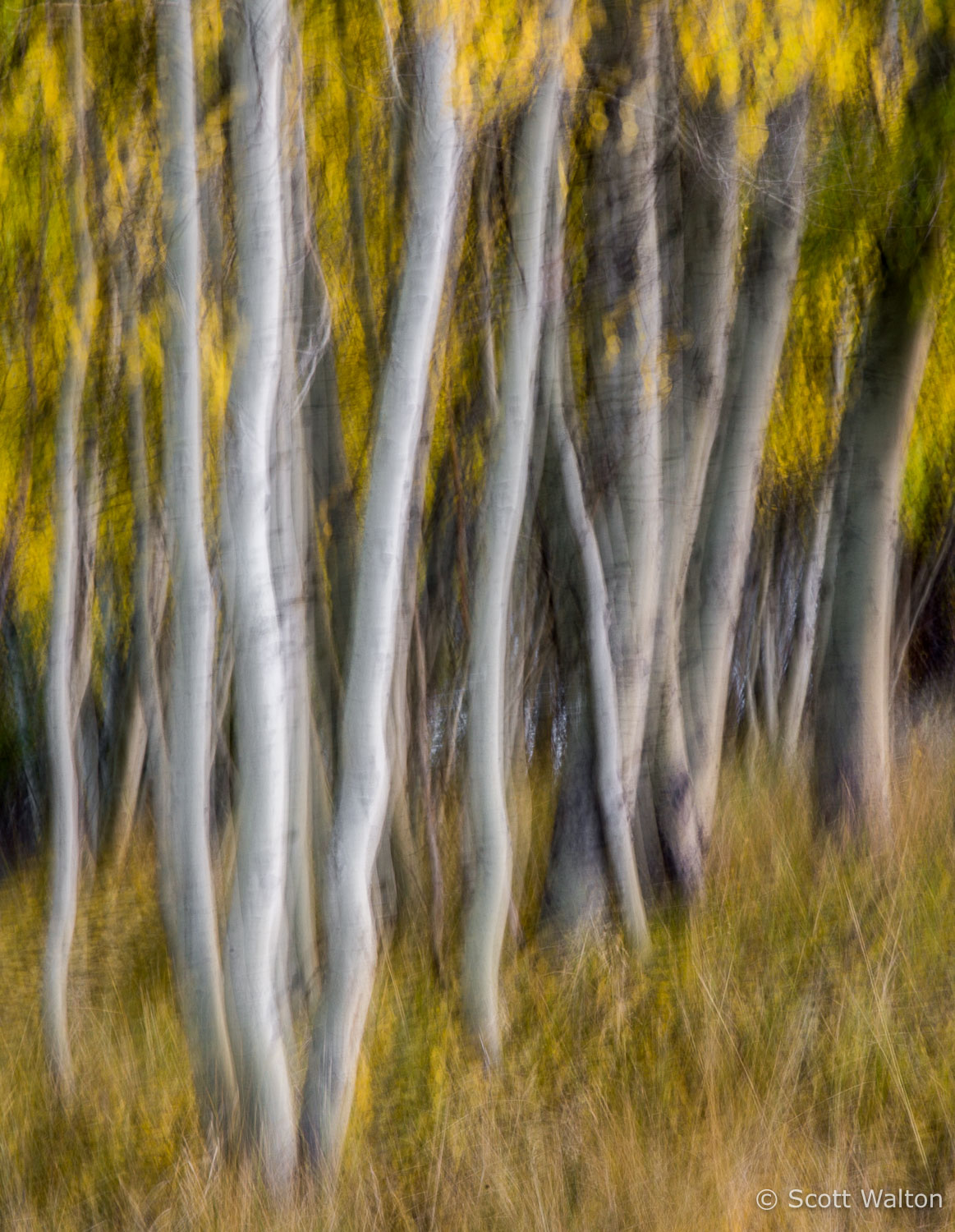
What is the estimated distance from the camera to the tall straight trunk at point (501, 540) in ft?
12.5

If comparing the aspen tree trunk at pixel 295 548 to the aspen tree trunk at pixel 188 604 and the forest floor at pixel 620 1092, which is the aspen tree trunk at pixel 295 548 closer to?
the aspen tree trunk at pixel 188 604

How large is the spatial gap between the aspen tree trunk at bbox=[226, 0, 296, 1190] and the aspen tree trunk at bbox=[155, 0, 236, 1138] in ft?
0.36

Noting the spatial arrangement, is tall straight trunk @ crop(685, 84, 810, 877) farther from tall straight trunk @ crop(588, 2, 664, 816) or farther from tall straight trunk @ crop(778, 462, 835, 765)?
tall straight trunk @ crop(778, 462, 835, 765)

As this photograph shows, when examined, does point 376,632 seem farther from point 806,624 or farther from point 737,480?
point 806,624

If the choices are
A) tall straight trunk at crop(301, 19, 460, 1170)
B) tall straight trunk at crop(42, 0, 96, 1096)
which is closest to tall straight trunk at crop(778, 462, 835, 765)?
tall straight trunk at crop(42, 0, 96, 1096)

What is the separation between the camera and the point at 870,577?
18.1 feet

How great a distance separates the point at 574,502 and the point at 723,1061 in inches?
97.1

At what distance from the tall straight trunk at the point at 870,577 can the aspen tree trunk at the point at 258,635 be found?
139 inches

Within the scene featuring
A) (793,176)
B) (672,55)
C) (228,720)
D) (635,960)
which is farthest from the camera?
(228,720)

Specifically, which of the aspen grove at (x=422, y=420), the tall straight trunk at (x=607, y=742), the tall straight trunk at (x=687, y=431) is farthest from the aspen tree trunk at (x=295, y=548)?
the tall straight trunk at (x=687, y=431)

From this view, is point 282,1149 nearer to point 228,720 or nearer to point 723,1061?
point 723,1061

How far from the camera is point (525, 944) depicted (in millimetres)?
4723

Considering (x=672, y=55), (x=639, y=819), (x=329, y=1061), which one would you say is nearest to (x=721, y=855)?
(x=639, y=819)

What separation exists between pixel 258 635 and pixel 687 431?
2902 mm
